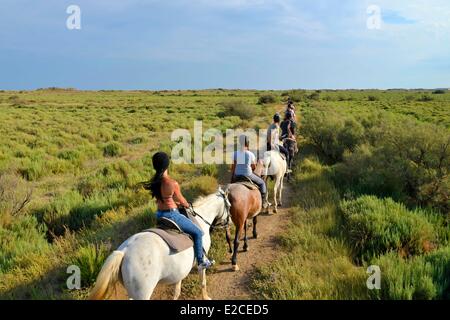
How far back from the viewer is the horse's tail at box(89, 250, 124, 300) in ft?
12.8

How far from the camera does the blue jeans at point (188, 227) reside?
16.5 feet

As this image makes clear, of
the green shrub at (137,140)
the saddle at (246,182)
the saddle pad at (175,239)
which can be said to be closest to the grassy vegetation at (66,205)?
the green shrub at (137,140)

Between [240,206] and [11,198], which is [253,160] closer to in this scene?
[240,206]

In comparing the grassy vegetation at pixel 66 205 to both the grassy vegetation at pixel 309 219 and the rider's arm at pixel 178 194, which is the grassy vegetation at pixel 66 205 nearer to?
the grassy vegetation at pixel 309 219

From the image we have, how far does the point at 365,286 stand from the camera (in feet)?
17.1

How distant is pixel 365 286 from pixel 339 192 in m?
5.44

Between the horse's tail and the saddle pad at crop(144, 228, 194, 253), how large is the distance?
703mm

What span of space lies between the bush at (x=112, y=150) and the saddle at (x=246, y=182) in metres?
12.8

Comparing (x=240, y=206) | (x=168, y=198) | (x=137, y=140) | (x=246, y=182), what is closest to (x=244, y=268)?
(x=240, y=206)

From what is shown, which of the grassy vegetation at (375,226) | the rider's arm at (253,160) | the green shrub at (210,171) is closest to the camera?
the grassy vegetation at (375,226)

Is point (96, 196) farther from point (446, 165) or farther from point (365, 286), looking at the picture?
point (446, 165)

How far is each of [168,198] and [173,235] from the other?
57 centimetres

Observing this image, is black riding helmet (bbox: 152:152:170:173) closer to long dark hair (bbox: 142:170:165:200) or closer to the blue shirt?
long dark hair (bbox: 142:170:165:200)
